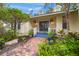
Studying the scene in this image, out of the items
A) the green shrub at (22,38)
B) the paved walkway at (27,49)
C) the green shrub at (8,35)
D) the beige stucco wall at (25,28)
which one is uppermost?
the beige stucco wall at (25,28)

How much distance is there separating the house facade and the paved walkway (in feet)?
0.42

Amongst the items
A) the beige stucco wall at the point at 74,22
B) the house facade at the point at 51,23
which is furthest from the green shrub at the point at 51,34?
the beige stucco wall at the point at 74,22

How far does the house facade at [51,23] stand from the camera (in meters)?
2.51

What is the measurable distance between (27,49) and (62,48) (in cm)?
49

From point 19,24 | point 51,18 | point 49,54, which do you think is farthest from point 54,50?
point 19,24

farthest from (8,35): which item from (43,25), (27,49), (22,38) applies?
(43,25)

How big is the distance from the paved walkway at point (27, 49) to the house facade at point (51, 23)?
0.42 feet

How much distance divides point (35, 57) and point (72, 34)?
61 centimetres

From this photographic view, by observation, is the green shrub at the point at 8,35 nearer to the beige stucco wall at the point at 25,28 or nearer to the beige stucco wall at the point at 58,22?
the beige stucco wall at the point at 25,28

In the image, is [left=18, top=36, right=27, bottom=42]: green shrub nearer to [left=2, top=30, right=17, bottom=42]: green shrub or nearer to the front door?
[left=2, top=30, right=17, bottom=42]: green shrub

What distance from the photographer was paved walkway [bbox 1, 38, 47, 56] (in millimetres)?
2482

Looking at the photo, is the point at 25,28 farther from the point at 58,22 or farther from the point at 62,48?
the point at 62,48

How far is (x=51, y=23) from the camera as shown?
8.31 feet

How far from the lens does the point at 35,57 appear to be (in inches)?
97.8
